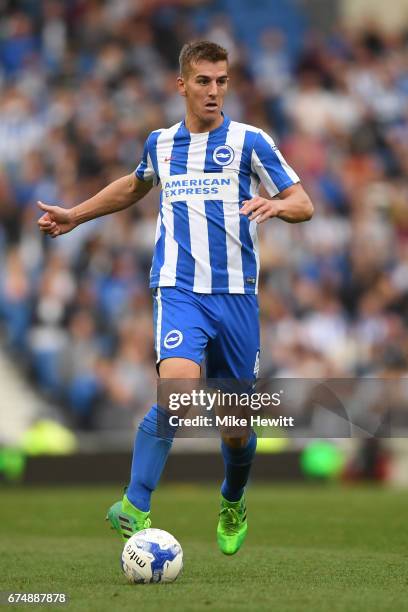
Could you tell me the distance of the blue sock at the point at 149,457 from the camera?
21.3 feet

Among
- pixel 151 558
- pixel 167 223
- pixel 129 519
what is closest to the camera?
pixel 151 558

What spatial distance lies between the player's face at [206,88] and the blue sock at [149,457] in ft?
5.09

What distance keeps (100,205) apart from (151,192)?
9.82 metres

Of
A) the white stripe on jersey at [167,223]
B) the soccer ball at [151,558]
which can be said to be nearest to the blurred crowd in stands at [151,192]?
the white stripe on jersey at [167,223]

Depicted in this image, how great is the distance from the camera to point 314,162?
1859 cm

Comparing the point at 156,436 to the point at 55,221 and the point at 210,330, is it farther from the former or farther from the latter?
the point at 55,221

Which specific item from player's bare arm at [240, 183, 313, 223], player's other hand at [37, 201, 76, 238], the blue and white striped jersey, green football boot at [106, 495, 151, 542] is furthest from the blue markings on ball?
player's other hand at [37, 201, 76, 238]

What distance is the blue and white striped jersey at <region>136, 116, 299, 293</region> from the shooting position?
6.77 m

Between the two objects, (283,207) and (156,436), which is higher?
(283,207)

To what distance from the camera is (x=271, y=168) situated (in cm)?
681

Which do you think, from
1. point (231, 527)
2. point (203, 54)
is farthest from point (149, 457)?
point (203, 54)

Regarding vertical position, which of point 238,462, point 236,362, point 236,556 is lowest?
point 236,556

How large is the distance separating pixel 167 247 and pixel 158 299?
0.90 ft

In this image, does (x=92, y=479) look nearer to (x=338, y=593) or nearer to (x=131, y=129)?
(x=131, y=129)
